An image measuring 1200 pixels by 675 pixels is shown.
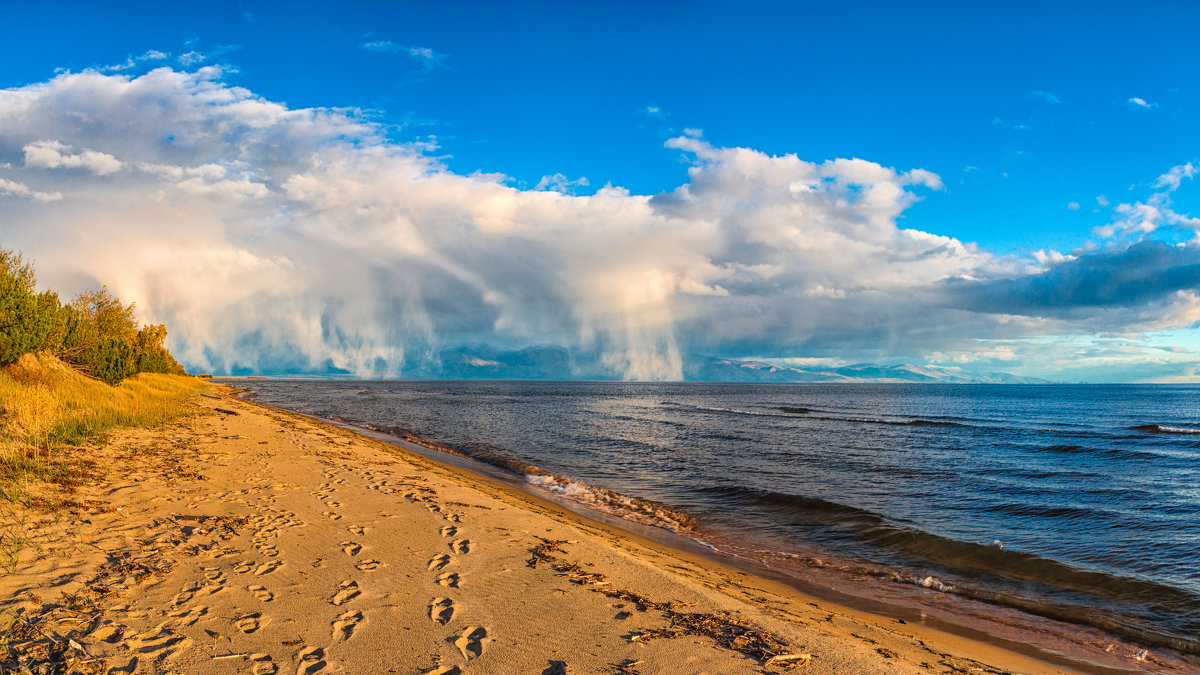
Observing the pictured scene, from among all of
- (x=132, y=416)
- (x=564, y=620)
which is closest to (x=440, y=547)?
(x=564, y=620)

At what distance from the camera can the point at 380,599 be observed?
23.3ft

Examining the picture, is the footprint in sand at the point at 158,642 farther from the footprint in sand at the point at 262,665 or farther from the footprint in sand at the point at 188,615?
the footprint in sand at the point at 262,665

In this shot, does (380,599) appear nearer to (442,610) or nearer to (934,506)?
(442,610)

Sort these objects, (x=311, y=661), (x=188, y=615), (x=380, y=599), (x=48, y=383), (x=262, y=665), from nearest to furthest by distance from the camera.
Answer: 1. (x=262, y=665)
2. (x=311, y=661)
3. (x=188, y=615)
4. (x=380, y=599)
5. (x=48, y=383)

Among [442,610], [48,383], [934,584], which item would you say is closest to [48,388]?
[48,383]

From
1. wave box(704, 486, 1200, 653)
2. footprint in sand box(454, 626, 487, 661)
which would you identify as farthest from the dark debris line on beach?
wave box(704, 486, 1200, 653)

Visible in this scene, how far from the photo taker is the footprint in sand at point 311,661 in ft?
17.2

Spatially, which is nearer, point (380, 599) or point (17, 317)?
point (380, 599)

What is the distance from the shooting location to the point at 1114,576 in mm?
12711

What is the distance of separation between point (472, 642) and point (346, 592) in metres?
2.26

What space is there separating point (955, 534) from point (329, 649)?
1699 cm

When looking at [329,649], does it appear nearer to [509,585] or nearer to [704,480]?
[509,585]

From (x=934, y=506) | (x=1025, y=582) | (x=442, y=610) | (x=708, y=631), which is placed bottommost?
(x=934, y=506)

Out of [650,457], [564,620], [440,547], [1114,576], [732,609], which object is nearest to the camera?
[564,620]
